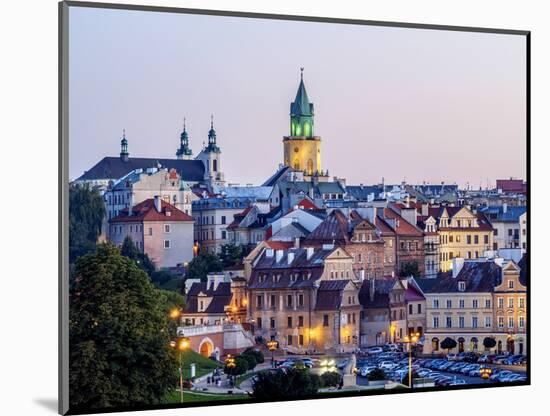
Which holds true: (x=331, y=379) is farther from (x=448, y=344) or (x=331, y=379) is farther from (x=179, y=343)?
(x=179, y=343)

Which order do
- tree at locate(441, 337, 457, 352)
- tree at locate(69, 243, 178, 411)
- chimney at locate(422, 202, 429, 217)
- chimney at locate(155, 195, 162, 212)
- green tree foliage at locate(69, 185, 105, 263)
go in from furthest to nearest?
1. tree at locate(441, 337, 457, 352)
2. chimney at locate(422, 202, 429, 217)
3. chimney at locate(155, 195, 162, 212)
4. tree at locate(69, 243, 178, 411)
5. green tree foliage at locate(69, 185, 105, 263)

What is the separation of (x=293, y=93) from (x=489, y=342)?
286cm

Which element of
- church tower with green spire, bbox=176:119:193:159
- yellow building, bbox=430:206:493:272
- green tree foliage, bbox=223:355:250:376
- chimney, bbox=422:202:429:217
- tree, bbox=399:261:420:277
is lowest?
green tree foliage, bbox=223:355:250:376

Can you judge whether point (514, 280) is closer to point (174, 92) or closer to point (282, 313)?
point (282, 313)

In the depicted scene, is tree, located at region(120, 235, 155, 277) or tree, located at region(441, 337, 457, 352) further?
tree, located at region(441, 337, 457, 352)

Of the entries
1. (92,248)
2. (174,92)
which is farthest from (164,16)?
(92,248)

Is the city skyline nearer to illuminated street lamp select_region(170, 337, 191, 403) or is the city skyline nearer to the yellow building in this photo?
the yellow building

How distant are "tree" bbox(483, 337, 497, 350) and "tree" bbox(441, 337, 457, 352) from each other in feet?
0.98

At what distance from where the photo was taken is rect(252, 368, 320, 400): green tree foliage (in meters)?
16.2

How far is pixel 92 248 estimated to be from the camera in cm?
1545

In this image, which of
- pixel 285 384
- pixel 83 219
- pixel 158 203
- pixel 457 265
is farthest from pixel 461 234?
pixel 83 219

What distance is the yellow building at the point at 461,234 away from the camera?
17.0m

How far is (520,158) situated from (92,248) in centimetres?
391

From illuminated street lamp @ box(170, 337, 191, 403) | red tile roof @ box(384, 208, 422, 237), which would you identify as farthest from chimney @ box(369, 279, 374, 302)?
illuminated street lamp @ box(170, 337, 191, 403)
